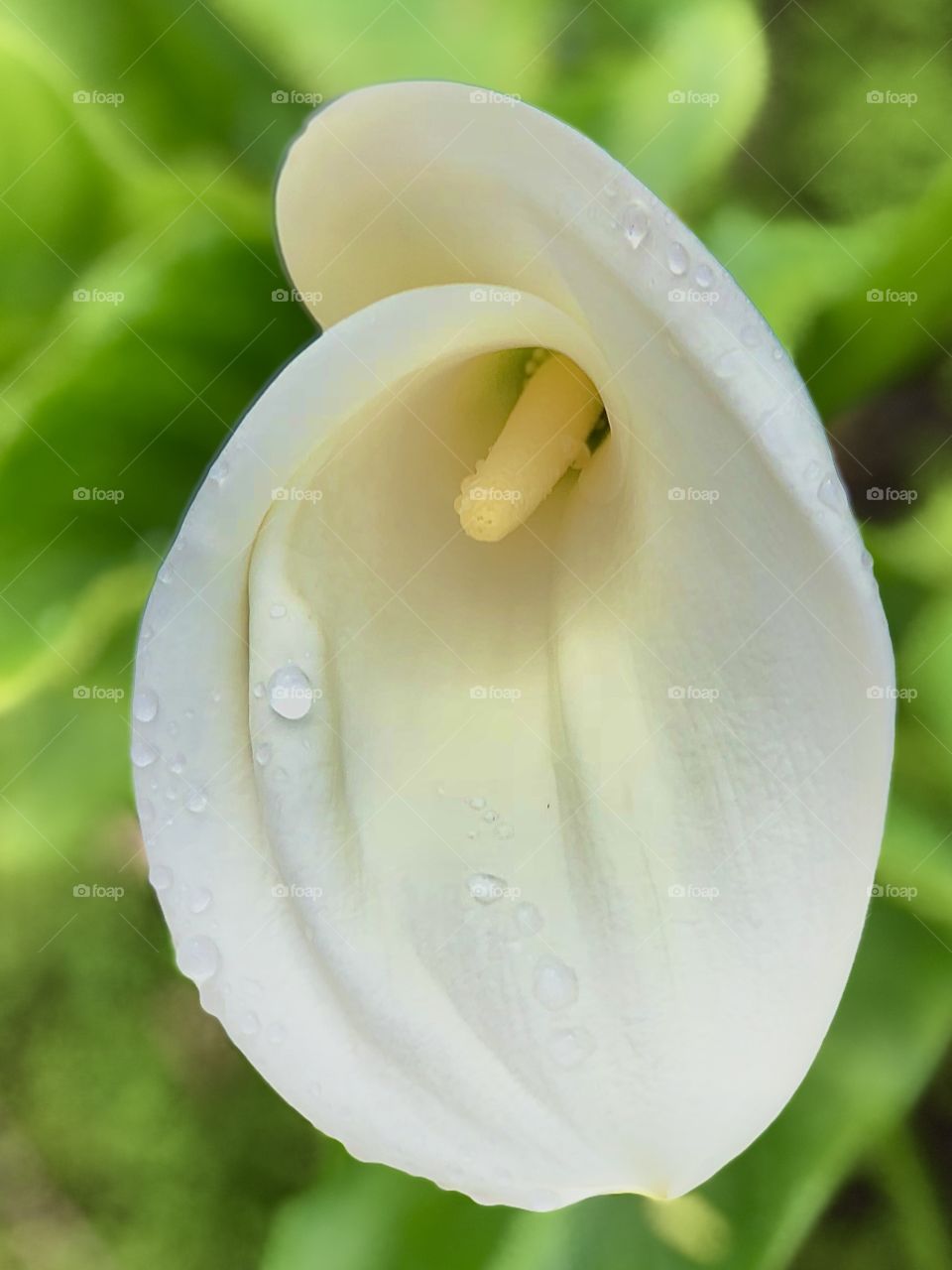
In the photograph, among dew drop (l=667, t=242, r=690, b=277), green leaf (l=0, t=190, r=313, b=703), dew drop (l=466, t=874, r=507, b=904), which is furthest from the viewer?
green leaf (l=0, t=190, r=313, b=703)

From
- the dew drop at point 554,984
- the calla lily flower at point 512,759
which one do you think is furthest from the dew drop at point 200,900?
the dew drop at point 554,984

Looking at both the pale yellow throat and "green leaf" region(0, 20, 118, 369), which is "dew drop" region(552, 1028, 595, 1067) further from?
"green leaf" region(0, 20, 118, 369)

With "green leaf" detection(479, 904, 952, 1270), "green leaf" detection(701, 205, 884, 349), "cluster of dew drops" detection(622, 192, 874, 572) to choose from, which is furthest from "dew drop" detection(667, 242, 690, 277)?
"green leaf" detection(479, 904, 952, 1270)

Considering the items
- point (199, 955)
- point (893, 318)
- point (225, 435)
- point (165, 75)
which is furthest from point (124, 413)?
point (893, 318)

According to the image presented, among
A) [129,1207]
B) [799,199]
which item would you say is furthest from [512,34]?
[129,1207]

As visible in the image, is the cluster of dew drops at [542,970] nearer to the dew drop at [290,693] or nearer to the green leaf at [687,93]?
the dew drop at [290,693]

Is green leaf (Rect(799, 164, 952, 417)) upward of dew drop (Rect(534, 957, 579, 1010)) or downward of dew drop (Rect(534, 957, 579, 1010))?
upward

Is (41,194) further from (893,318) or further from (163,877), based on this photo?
(893,318)

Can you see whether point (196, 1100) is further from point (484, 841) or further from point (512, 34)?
point (512, 34)

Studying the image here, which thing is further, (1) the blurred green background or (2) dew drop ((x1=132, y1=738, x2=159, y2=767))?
(1) the blurred green background
